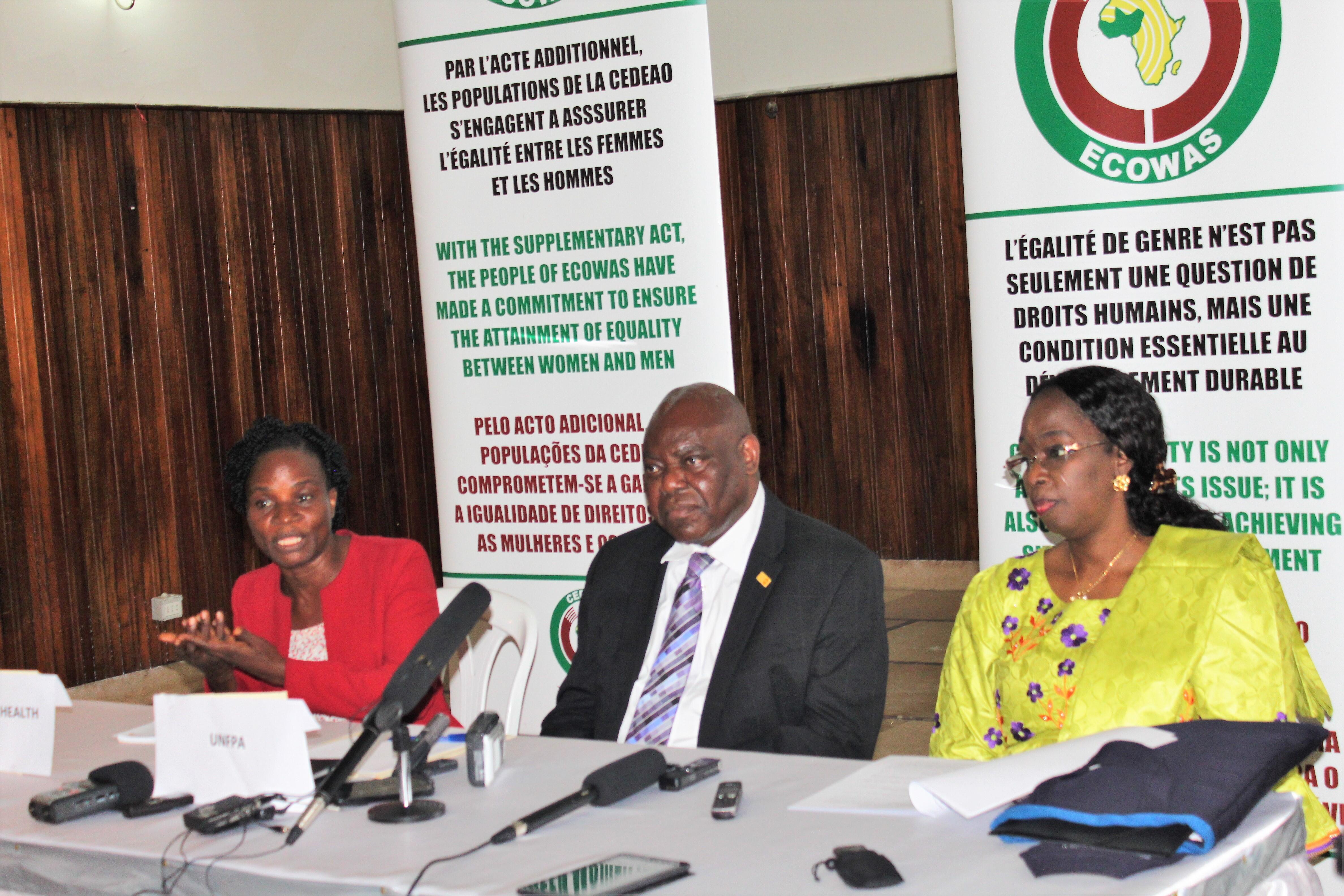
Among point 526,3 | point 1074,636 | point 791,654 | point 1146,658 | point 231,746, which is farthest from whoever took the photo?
point 526,3

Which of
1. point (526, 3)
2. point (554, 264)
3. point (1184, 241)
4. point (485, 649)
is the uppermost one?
point (526, 3)

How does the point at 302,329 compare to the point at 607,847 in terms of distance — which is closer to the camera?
the point at 607,847

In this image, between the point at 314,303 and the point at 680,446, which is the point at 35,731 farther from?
the point at 314,303

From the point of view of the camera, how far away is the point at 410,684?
180 cm

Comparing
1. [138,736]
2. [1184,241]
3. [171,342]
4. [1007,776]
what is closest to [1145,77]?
[1184,241]

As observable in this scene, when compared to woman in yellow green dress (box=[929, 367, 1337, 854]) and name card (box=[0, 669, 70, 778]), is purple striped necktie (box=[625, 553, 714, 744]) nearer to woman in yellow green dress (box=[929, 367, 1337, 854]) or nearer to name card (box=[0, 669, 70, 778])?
woman in yellow green dress (box=[929, 367, 1337, 854])

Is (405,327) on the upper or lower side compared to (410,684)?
upper

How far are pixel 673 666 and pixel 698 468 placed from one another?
0.41 meters

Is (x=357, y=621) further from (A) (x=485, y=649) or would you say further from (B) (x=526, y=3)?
(B) (x=526, y=3)

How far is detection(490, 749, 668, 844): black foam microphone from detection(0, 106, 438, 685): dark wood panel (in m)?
4.48

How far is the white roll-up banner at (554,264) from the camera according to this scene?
3832 mm

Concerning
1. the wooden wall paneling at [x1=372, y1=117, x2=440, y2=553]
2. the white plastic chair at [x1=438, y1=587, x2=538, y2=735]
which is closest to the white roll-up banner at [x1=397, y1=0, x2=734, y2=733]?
the white plastic chair at [x1=438, y1=587, x2=538, y2=735]

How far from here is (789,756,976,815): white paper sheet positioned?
1.83 m

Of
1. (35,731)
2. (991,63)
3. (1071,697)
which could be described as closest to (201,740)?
(35,731)
